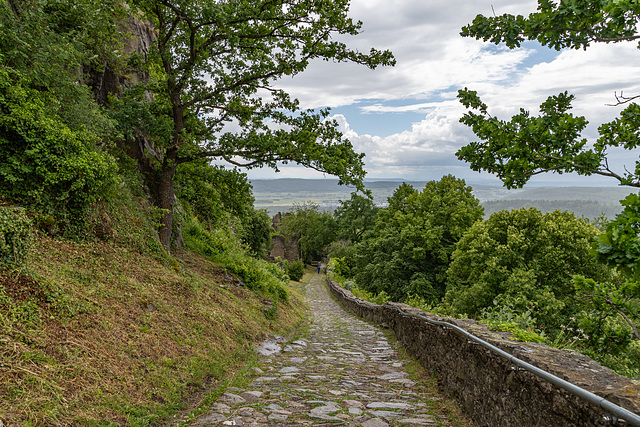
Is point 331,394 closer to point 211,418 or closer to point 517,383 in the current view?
point 211,418

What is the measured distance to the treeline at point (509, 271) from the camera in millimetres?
7473

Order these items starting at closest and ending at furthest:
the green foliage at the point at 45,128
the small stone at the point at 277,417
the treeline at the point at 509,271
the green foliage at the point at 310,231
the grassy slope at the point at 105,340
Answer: the grassy slope at the point at 105,340, the small stone at the point at 277,417, the green foliage at the point at 45,128, the treeline at the point at 509,271, the green foliage at the point at 310,231

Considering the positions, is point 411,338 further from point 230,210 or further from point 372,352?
point 230,210

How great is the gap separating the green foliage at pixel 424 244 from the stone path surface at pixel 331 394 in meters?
24.0

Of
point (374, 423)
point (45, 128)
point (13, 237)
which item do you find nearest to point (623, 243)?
point (374, 423)

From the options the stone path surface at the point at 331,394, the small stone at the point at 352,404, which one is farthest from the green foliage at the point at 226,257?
the small stone at the point at 352,404

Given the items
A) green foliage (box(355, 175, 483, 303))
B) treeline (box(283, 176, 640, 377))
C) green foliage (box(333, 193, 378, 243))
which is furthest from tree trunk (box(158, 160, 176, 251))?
green foliage (box(333, 193, 378, 243))

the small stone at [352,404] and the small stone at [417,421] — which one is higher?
the small stone at [417,421]

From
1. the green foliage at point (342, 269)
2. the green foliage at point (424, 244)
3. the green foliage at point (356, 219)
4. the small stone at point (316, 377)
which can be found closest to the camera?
the small stone at point (316, 377)

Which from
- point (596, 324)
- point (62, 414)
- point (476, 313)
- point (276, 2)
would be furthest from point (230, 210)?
point (476, 313)

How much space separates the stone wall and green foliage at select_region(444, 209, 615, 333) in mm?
16422

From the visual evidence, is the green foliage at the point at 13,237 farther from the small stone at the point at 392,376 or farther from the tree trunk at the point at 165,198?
the small stone at the point at 392,376

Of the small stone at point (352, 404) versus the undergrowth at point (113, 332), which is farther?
the small stone at point (352, 404)

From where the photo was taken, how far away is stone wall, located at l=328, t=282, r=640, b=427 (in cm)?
265
